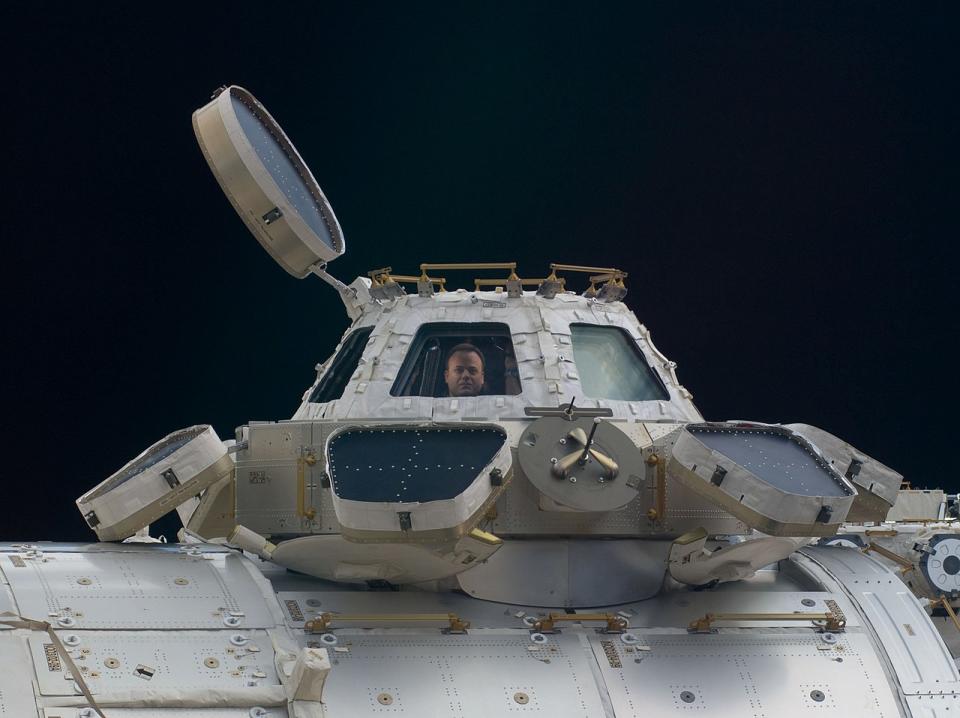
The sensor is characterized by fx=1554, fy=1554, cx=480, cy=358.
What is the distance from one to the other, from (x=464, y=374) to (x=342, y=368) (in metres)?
1.30

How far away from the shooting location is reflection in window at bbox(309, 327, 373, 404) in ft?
42.0

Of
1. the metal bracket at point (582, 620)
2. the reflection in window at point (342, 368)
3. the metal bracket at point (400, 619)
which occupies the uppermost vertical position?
the reflection in window at point (342, 368)

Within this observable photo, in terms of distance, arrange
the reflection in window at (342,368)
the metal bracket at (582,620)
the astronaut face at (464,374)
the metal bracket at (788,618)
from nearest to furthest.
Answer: the metal bracket at (582,620), the metal bracket at (788,618), the astronaut face at (464,374), the reflection in window at (342,368)

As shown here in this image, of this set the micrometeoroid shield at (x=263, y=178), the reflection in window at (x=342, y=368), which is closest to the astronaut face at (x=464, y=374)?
the reflection in window at (x=342, y=368)

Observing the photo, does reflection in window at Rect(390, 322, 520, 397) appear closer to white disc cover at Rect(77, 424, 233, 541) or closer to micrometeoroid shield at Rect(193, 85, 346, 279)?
micrometeoroid shield at Rect(193, 85, 346, 279)

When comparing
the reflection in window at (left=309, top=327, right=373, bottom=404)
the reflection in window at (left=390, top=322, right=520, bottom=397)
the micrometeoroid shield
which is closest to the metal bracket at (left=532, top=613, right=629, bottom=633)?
the reflection in window at (left=390, top=322, right=520, bottom=397)

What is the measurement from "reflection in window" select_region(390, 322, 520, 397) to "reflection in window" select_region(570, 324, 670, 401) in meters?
0.57

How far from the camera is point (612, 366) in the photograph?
12.5m

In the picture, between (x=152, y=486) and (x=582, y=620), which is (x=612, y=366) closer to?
(x=582, y=620)

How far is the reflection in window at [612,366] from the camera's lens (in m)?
12.2

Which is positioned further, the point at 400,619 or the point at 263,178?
the point at 263,178

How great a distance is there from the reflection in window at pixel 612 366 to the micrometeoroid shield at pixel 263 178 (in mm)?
2269

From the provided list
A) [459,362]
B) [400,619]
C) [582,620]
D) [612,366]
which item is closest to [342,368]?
[459,362]

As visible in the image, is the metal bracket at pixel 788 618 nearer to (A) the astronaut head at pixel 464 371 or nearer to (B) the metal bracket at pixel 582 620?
(B) the metal bracket at pixel 582 620
